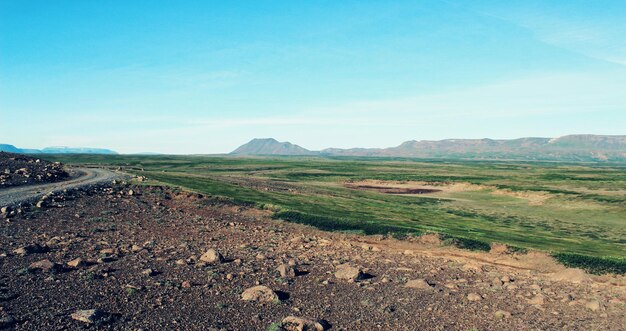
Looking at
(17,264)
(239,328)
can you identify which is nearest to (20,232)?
(17,264)

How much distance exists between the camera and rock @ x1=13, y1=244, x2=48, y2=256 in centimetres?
2059

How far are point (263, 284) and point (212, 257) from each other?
4.29m

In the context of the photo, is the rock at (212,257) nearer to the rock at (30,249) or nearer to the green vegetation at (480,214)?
the rock at (30,249)

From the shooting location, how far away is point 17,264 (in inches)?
743

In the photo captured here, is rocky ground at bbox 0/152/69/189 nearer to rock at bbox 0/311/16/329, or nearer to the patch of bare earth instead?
rock at bbox 0/311/16/329

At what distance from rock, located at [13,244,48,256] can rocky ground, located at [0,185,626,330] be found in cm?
6

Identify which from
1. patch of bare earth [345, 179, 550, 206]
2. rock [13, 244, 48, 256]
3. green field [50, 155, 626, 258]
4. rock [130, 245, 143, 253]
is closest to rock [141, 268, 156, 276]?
rock [130, 245, 143, 253]

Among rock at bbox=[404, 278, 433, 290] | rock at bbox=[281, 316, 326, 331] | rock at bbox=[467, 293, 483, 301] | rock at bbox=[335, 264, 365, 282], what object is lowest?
rock at bbox=[467, 293, 483, 301]

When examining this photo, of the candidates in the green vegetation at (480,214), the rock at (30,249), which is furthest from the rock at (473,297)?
the rock at (30,249)

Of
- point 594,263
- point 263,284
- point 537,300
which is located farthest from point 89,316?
point 594,263

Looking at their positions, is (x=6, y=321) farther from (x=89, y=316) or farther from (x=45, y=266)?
(x=45, y=266)

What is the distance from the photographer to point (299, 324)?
14.5 m

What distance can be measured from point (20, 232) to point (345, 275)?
19.9 meters

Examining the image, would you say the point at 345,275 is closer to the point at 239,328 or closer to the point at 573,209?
the point at 239,328
